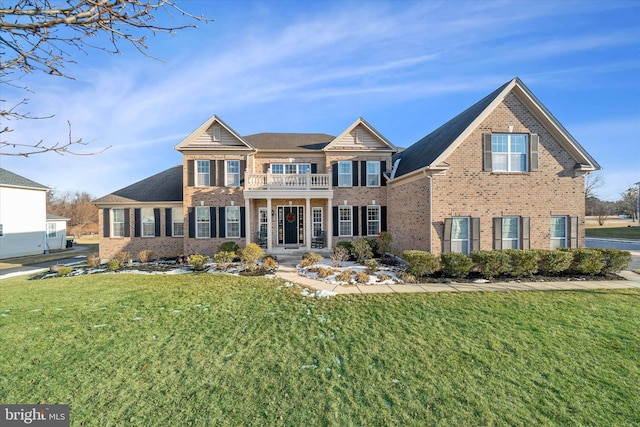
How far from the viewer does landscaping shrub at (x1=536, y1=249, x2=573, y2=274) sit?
9.57 meters

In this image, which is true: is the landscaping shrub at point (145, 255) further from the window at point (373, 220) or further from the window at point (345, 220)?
the window at point (373, 220)

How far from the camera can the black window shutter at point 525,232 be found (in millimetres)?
11195

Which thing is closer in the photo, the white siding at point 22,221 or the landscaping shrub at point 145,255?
the landscaping shrub at point 145,255

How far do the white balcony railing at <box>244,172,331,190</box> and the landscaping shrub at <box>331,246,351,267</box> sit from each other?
4.16m

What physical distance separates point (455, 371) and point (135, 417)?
492 centimetres

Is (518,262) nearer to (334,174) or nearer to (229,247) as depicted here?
(334,174)

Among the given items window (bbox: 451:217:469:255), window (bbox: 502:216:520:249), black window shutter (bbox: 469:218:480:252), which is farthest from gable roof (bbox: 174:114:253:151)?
window (bbox: 502:216:520:249)

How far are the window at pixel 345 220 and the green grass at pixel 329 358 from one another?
8221 millimetres

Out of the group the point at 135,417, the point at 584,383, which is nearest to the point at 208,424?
the point at 135,417

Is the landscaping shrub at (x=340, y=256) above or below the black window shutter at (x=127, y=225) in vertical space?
below

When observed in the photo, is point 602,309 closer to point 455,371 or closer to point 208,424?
point 455,371

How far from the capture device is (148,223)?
15.7 metres

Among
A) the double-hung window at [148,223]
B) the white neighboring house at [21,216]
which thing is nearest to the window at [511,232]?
the double-hung window at [148,223]

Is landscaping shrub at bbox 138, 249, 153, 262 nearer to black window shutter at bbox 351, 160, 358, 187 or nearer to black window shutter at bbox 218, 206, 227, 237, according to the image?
black window shutter at bbox 218, 206, 227, 237
